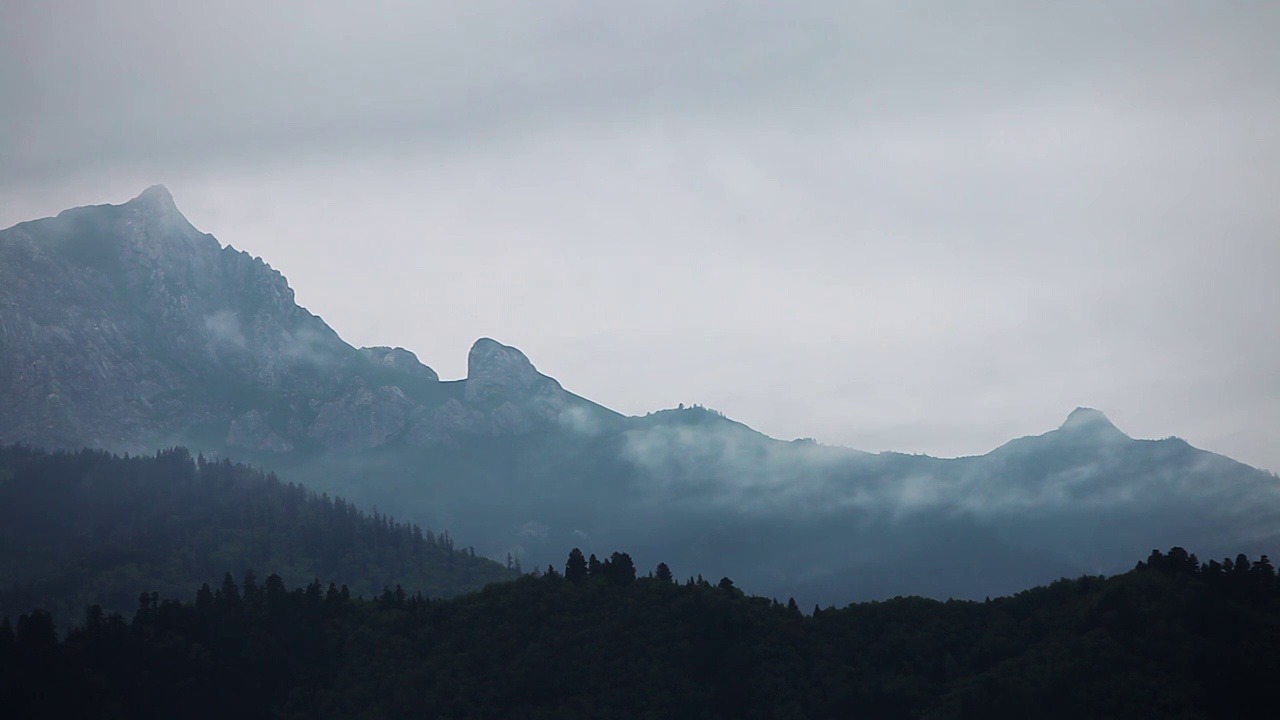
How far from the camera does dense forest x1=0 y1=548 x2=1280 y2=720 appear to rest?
168 meters

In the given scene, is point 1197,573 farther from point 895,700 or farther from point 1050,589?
point 895,700

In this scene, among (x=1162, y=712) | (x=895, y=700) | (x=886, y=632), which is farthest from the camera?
(x=886, y=632)

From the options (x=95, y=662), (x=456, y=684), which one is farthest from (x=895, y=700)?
(x=95, y=662)

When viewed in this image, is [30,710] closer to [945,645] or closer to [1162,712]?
[945,645]

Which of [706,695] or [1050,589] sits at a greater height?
[1050,589]

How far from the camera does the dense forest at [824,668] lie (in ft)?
550

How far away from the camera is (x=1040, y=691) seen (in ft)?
551

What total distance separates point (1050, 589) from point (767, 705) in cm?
4031

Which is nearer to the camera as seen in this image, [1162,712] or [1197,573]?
[1162,712]

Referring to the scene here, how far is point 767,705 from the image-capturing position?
184250 millimetres

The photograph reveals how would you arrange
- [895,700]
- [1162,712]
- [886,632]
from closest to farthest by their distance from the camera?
[1162,712] < [895,700] < [886,632]

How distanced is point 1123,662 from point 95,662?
12930cm

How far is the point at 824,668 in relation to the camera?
18625 cm

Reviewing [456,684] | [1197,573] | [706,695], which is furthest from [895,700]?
[456,684]
